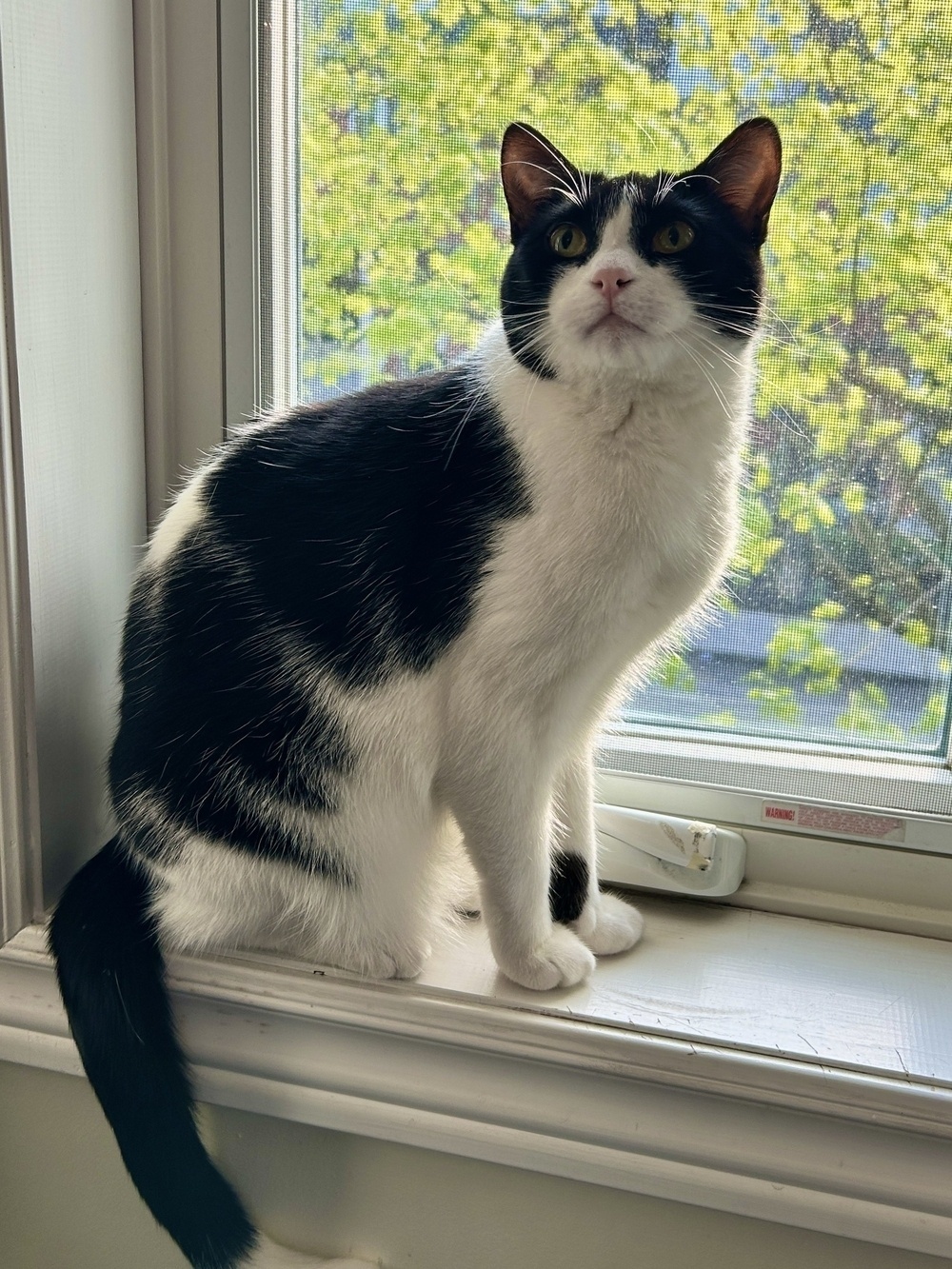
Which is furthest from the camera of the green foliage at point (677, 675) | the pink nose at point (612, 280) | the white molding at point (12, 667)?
the green foliage at point (677, 675)

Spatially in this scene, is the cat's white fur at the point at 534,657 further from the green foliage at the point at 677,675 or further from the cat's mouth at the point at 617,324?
the green foliage at the point at 677,675

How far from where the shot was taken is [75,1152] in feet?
3.20

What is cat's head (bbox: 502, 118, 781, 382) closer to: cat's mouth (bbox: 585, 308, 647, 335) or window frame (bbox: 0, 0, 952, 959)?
cat's mouth (bbox: 585, 308, 647, 335)

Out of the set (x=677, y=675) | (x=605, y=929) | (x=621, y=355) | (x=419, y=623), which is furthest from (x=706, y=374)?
(x=605, y=929)

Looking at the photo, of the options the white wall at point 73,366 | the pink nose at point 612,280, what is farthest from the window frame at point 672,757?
the pink nose at point 612,280

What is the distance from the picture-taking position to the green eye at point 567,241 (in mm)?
786

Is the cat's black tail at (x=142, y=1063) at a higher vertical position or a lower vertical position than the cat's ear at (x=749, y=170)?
lower

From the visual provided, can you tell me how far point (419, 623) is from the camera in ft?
2.76

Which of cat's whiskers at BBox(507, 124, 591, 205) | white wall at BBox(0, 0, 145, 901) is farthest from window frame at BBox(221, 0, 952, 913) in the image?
cat's whiskers at BBox(507, 124, 591, 205)

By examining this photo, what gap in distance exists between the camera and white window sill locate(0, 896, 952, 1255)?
0.77m

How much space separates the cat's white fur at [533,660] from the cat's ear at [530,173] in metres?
0.07

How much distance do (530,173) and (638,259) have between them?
5.1 inches

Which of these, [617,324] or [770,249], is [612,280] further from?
[770,249]

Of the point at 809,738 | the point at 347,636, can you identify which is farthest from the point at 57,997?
the point at 809,738
